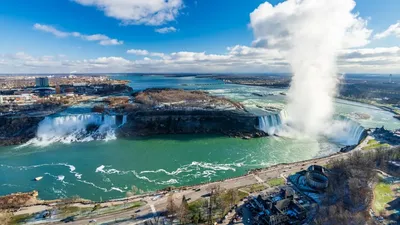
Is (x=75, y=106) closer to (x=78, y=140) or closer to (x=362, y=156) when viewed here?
(x=78, y=140)

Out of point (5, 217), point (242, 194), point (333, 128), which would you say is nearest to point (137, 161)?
point (5, 217)

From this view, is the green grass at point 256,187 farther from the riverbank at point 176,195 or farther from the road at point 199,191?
the road at point 199,191

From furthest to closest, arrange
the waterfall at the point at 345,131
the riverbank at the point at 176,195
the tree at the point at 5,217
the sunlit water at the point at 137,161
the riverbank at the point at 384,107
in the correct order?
the riverbank at the point at 384,107 → the waterfall at the point at 345,131 → the sunlit water at the point at 137,161 → the riverbank at the point at 176,195 → the tree at the point at 5,217

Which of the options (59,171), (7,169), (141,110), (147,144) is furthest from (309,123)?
(7,169)

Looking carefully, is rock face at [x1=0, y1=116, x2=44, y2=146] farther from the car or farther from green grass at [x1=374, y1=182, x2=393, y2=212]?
green grass at [x1=374, y1=182, x2=393, y2=212]

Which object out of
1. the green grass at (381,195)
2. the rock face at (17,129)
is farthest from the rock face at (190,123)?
the green grass at (381,195)

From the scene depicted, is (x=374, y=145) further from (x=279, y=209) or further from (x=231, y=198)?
(x=231, y=198)
